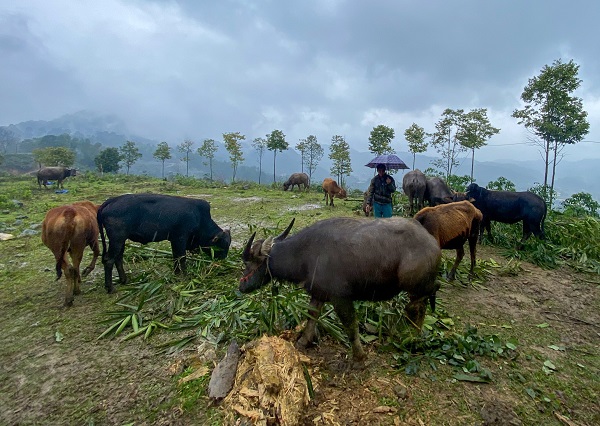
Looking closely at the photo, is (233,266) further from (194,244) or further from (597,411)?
(597,411)

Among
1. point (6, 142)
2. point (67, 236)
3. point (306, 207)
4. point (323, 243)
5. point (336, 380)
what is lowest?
point (336, 380)

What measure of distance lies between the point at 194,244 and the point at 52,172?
2458 centimetres

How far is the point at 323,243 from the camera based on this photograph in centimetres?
405

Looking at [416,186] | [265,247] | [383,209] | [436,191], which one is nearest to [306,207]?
[416,186]

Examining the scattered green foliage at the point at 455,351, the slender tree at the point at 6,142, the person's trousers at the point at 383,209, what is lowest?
the scattered green foliage at the point at 455,351

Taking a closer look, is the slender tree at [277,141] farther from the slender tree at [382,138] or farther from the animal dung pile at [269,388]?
the animal dung pile at [269,388]

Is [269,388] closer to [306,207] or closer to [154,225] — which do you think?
[154,225]

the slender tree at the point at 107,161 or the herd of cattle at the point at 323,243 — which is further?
the slender tree at the point at 107,161

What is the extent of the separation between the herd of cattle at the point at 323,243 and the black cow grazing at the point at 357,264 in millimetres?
12

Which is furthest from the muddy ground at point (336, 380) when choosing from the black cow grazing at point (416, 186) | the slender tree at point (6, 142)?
the slender tree at point (6, 142)

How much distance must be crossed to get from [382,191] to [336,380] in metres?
6.29

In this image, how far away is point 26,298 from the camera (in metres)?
6.03

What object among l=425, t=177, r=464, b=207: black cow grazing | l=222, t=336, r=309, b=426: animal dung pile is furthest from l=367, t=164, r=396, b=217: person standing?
l=222, t=336, r=309, b=426: animal dung pile

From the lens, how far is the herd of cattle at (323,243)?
389 cm
